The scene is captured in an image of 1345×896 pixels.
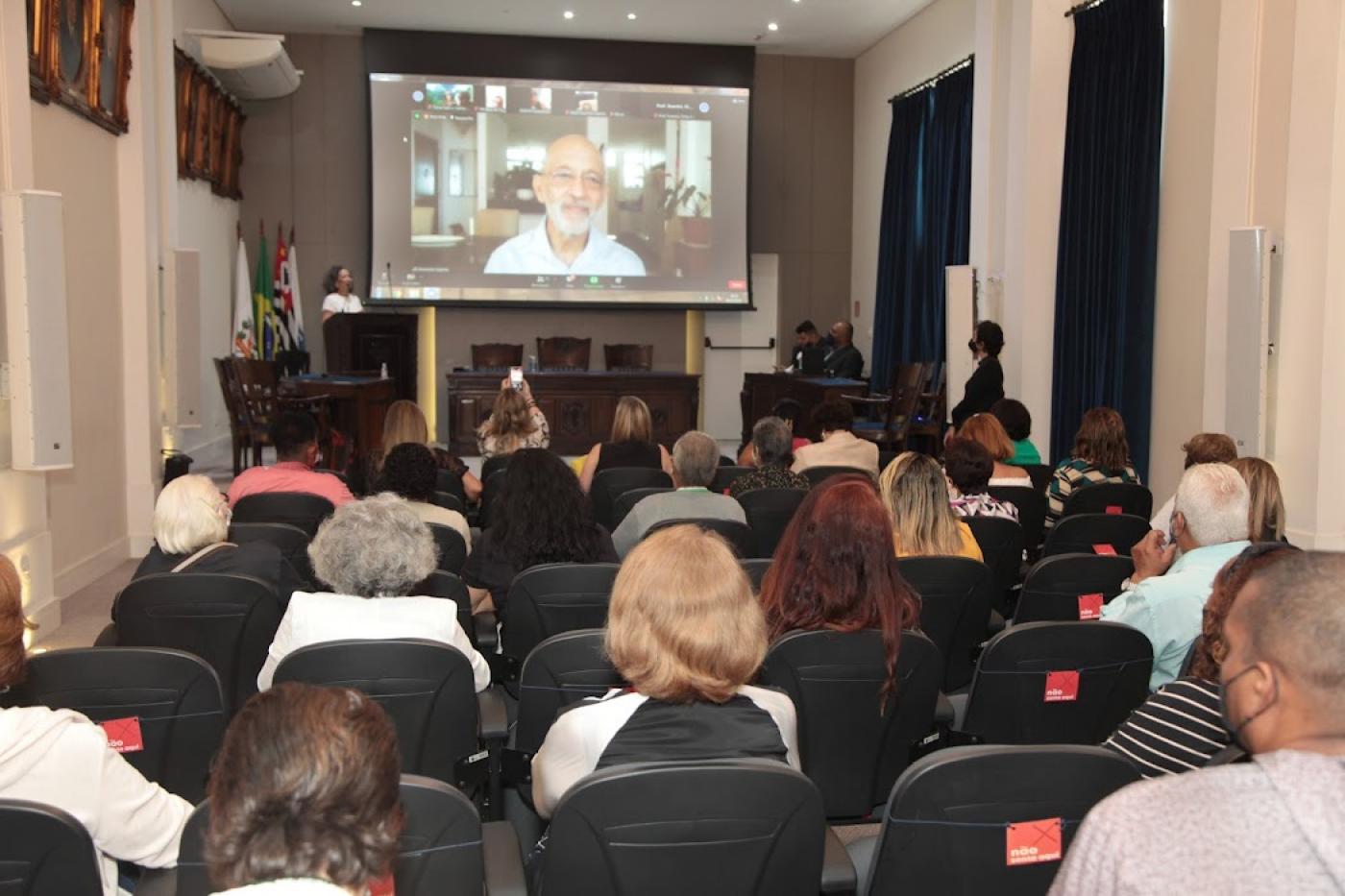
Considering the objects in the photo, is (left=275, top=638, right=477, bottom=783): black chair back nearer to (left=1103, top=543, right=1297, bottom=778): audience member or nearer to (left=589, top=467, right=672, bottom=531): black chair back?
(left=1103, top=543, right=1297, bottom=778): audience member

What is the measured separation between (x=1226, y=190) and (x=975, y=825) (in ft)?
21.3

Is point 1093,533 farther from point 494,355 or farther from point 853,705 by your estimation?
point 494,355

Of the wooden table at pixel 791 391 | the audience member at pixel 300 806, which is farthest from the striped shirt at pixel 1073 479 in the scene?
the wooden table at pixel 791 391

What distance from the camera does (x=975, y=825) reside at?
191 centimetres

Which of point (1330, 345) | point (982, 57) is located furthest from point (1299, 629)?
point (982, 57)

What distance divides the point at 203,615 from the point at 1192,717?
2.46 metres

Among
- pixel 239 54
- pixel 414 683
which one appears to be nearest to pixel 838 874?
pixel 414 683

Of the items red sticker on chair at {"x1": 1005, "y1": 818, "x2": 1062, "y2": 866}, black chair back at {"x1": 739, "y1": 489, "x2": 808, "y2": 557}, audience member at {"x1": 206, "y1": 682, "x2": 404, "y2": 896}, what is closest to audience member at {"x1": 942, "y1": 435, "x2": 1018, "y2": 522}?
black chair back at {"x1": 739, "y1": 489, "x2": 808, "y2": 557}

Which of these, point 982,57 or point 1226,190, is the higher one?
point 982,57

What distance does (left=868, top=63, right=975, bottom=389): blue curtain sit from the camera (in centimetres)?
1220

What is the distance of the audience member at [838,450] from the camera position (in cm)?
641

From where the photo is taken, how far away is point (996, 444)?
556 centimetres

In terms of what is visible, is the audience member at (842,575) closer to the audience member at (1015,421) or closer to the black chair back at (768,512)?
the black chair back at (768,512)

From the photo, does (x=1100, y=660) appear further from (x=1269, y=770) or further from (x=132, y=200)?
(x=132, y=200)
